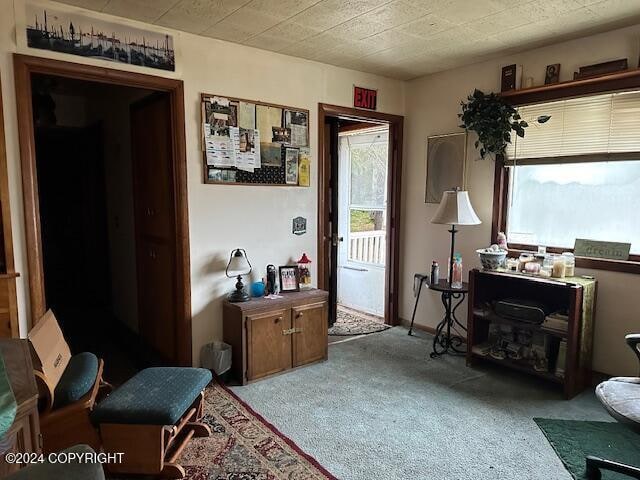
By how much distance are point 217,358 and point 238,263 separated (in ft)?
2.21

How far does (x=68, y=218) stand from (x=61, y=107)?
4.34 feet

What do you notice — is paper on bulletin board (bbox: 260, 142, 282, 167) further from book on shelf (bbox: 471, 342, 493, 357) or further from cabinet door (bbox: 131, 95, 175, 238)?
book on shelf (bbox: 471, 342, 493, 357)

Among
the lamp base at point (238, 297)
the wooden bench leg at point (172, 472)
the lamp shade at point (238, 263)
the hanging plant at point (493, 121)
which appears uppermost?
the hanging plant at point (493, 121)

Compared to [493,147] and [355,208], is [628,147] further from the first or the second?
[355,208]

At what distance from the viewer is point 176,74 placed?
9.48 feet

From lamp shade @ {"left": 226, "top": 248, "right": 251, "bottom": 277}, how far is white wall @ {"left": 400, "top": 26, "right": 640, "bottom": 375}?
5.95ft

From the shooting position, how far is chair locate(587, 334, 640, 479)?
1783mm

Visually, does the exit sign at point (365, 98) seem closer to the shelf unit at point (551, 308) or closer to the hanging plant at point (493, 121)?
the hanging plant at point (493, 121)

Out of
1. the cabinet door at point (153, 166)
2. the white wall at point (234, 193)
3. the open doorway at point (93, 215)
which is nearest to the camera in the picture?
the white wall at point (234, 193)

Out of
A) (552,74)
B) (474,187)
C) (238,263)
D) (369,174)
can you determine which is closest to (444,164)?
(474,187)

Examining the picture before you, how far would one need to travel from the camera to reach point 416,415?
2582 millimetres

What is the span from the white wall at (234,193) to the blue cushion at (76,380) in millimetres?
516

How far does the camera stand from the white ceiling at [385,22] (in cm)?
247

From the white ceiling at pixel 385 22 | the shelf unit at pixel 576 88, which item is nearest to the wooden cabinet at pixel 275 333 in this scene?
the white ceiling at pixel 385 22
